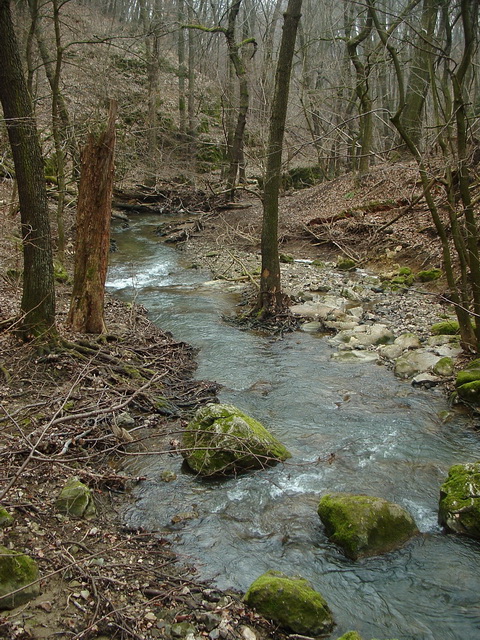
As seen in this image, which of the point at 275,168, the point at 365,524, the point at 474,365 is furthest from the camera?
the point at 275,168

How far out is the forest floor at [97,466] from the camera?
3.75m

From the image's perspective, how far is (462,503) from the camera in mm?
5152

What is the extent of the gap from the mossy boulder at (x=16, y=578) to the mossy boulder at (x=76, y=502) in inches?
41.0

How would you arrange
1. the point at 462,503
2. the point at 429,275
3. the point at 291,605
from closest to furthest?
the point at 291,605, the point at 462,503, the point at 429,275

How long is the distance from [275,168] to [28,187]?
551cm

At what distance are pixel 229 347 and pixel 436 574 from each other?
20.7 feet

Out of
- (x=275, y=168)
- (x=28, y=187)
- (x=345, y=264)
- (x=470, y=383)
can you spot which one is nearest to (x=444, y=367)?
(x=470, y=383)

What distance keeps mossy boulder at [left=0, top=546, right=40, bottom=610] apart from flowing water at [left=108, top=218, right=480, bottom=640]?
4.61 feet

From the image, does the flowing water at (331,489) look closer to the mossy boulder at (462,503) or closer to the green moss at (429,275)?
the mossy boulder at (462,503)

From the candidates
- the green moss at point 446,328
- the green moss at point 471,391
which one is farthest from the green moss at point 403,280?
the green moss at point 471,391

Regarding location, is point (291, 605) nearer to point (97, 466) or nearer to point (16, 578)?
point (16, 578)

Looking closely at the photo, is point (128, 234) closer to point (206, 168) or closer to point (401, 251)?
point (206, 168)

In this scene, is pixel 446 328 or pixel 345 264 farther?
pixel 345 264

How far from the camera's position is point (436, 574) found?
468 cm
